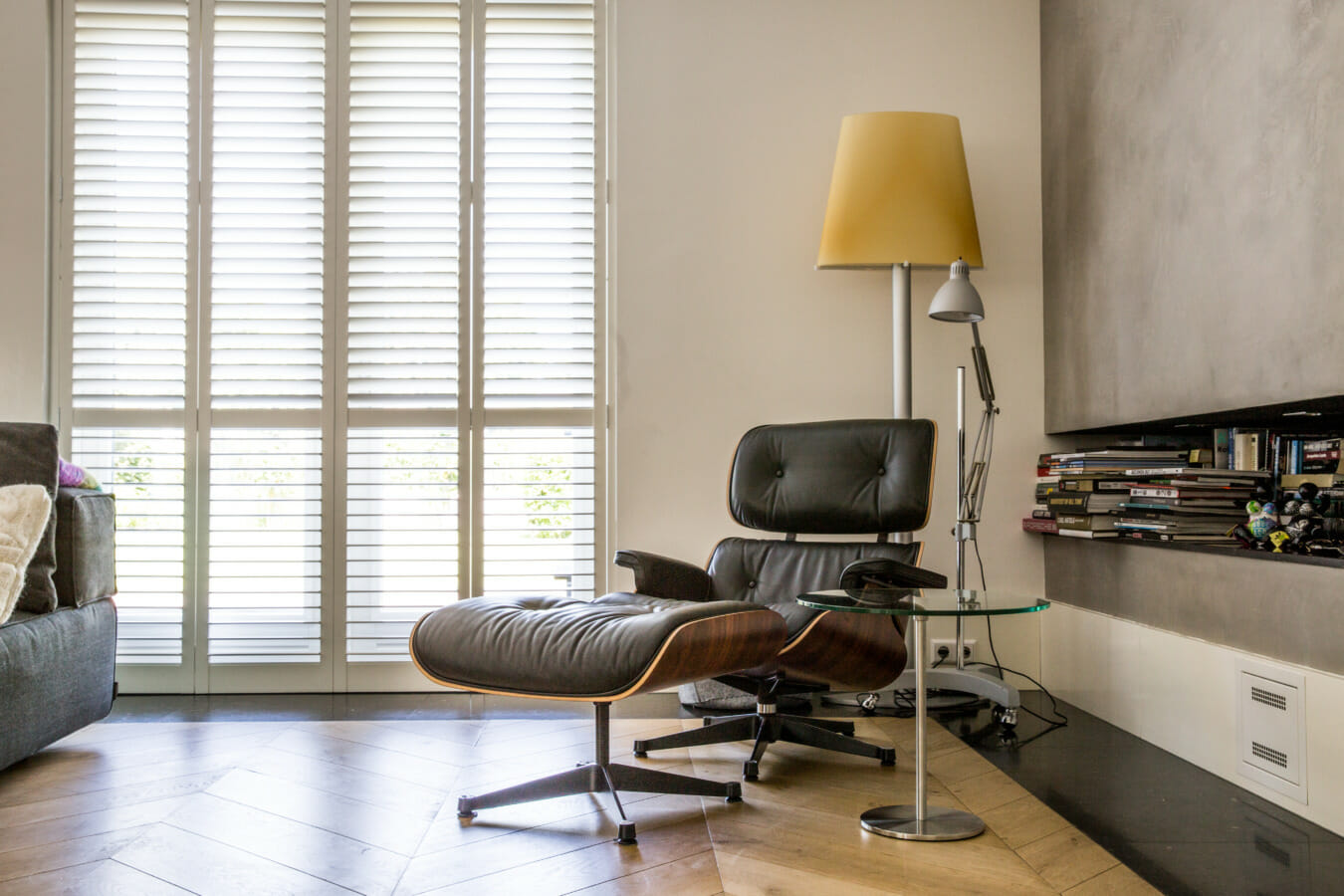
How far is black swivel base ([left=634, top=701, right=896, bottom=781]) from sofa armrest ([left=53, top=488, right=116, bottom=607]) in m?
1.55

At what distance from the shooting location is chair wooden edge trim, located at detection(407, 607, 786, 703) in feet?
5.99

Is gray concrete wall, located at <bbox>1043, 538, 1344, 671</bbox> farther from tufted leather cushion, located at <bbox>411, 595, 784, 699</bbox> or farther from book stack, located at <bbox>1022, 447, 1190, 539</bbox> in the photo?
tufted leather cushion, located at <bbox>411, 595, 784, 699</bbox>

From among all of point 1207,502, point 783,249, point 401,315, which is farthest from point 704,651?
point 401,315

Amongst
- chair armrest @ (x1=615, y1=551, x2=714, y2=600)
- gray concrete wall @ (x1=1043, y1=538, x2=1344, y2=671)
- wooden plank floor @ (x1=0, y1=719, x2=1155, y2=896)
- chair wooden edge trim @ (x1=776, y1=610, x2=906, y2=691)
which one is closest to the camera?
wooden plank floor @ (x1=0, y1=719, x2=1155, y2=896)

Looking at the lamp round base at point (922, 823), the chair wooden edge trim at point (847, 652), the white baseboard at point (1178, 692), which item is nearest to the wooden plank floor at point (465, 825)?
the lamp round base at point (922, 823)

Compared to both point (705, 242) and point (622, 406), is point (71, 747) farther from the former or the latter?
point (705, 242)

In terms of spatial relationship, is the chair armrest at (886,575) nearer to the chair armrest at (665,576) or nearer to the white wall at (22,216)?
the chair armrest at (665,576)

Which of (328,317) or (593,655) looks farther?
(328,317)

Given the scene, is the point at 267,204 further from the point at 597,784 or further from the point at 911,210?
the point at 597,784

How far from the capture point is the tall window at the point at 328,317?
3.34m

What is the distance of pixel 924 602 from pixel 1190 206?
4.36 ft

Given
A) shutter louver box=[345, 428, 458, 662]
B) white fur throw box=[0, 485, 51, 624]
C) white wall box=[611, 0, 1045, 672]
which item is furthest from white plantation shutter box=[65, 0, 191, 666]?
white wall box=[611, 0, 1045, 672]

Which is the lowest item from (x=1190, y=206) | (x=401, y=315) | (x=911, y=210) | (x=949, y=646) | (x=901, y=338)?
(x=949, y=646)

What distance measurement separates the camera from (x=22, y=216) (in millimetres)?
3332
